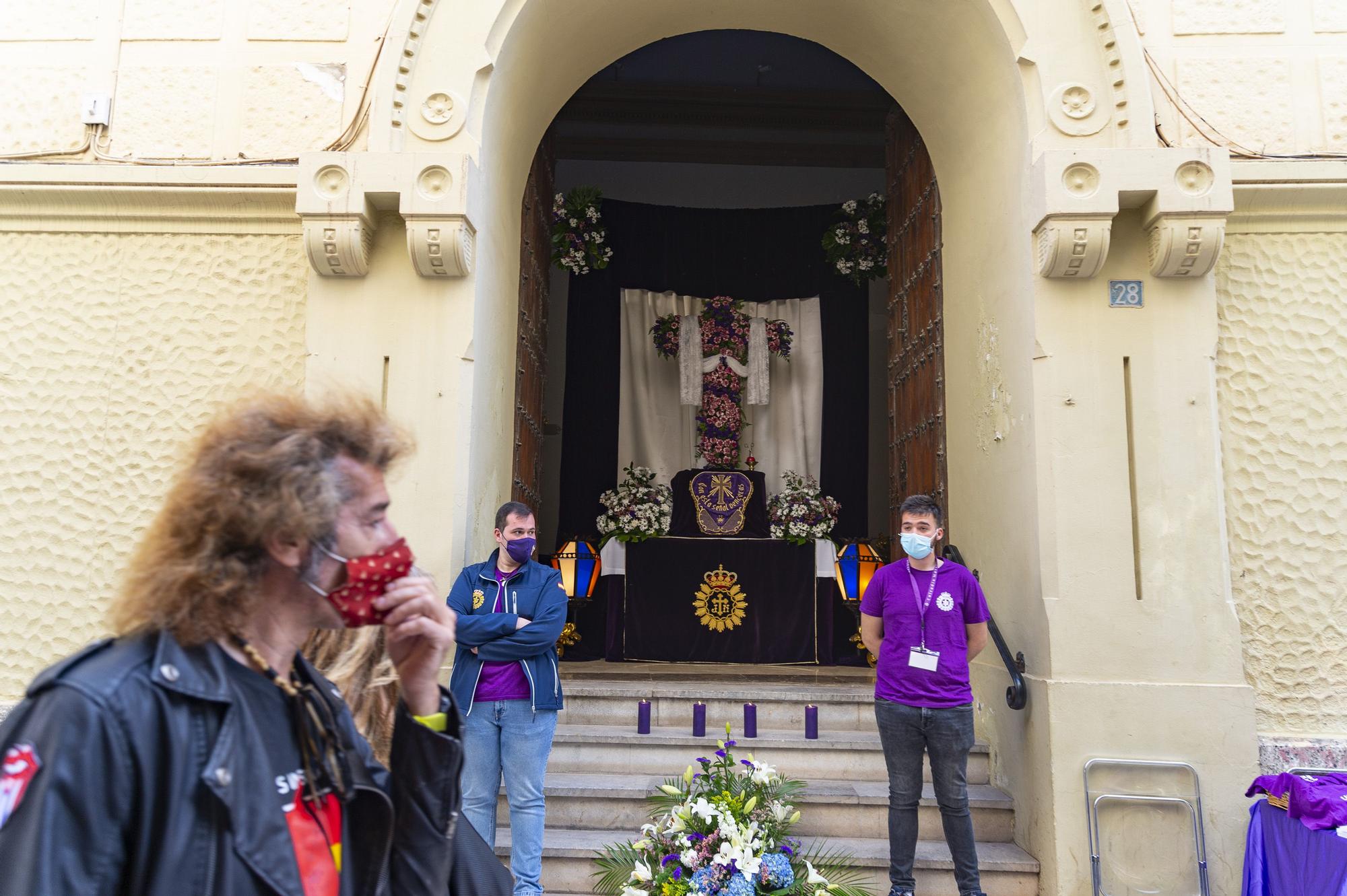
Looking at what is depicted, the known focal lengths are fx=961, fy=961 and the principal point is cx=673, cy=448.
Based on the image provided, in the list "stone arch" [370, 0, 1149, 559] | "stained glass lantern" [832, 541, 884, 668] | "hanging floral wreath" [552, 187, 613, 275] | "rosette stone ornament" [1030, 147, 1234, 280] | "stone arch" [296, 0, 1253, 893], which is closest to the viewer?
"stone arch" [296, 0, 1253, 893]

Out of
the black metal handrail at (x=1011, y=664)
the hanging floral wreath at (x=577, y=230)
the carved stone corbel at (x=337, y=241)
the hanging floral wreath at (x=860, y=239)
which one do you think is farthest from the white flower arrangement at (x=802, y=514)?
the carved stone corbel at (x=337, y=241)

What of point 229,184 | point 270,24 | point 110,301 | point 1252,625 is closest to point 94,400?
point 110,301

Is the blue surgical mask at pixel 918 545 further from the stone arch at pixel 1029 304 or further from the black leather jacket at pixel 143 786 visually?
the black leather jacket at pixel 143 786

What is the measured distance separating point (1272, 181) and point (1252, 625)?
2341mm

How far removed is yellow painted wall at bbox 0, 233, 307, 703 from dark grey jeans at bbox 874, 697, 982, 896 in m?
3.55

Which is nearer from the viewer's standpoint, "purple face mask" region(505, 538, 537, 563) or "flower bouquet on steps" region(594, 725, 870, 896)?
"flower bouquet on steps" region(594, 725, 870, 896)

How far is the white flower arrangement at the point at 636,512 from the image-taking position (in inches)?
313

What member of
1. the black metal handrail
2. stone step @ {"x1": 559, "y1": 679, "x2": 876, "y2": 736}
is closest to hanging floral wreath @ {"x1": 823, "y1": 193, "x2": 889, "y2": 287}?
the black metal handrail

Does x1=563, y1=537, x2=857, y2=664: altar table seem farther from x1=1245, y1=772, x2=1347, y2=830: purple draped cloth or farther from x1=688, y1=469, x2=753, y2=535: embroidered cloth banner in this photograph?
x1=1245, y1=772, x2=1347, y2=830: purple draped cloth

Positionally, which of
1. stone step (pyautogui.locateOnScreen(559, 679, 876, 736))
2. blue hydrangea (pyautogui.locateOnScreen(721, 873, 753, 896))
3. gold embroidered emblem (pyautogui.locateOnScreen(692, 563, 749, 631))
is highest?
gold embroidered emblem (pyautogui.locateOnScreen(692, 563, 749, 631))

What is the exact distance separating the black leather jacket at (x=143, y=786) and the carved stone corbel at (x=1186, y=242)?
4743 millimetres

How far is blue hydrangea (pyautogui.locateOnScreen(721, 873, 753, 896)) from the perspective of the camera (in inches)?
154

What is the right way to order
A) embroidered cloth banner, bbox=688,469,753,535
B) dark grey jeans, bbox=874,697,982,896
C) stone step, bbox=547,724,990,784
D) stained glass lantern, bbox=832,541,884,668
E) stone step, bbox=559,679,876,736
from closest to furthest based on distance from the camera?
dark grey jeans, bbox=874,697,982,896
stone step, bbox=547,724,990,784
stone step, bbox=559,679,876,736
stained glass lantern, bbox=832,541,884,668
embroidered cloth banner, bbox=688,469,753,535

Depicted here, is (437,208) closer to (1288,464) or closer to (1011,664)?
(1011,664)
